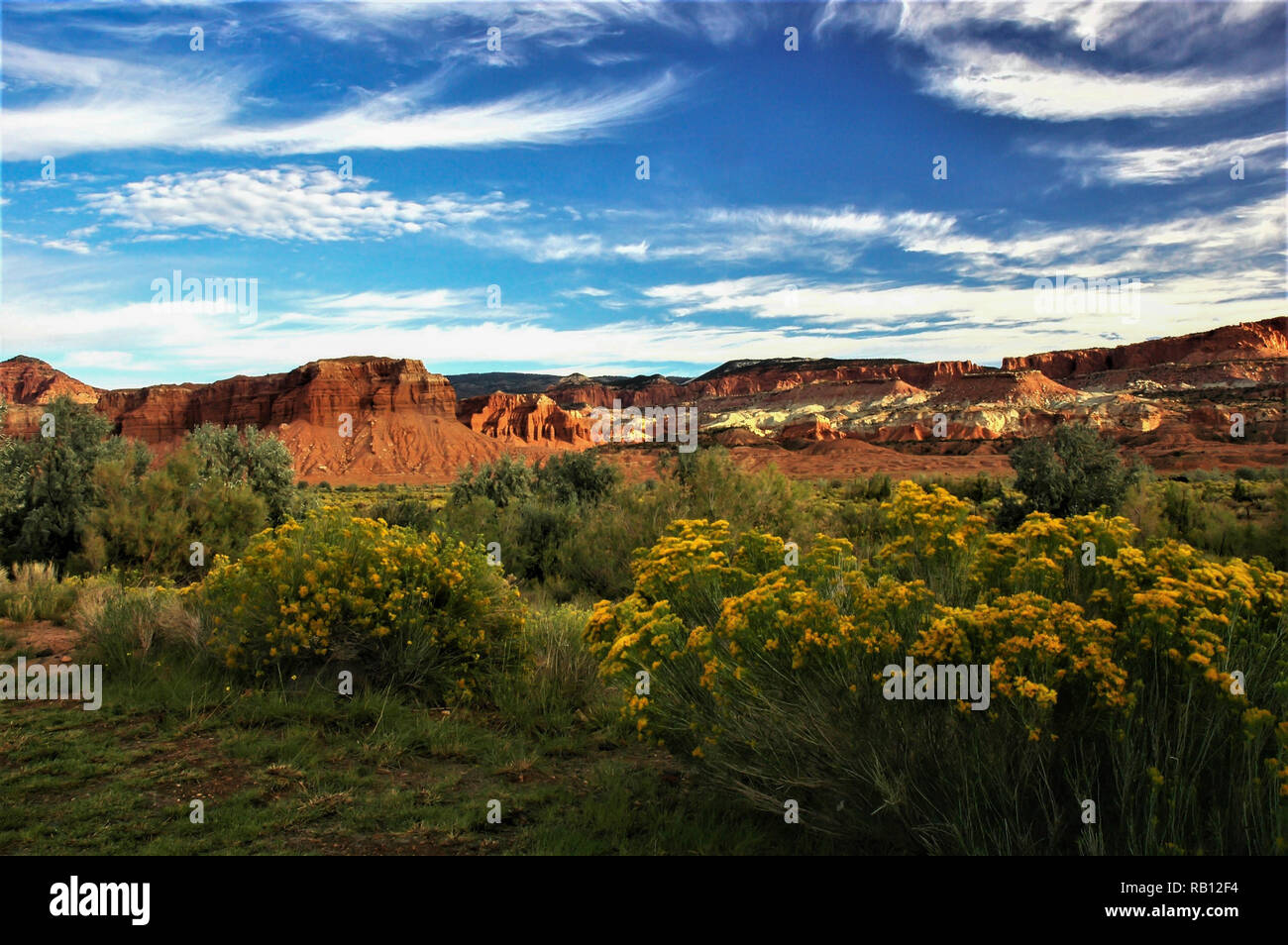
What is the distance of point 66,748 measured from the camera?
5.43m

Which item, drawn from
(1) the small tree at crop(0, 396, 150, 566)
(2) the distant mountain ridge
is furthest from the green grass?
(2) the distant mountain ridge

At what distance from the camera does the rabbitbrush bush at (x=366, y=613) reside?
21.1 feet

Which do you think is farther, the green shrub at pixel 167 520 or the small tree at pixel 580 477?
the small tree at pixel 580 477

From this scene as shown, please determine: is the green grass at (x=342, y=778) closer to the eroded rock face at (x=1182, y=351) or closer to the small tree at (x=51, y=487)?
the small tree at (x=51, y=487)

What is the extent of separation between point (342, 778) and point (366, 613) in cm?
179

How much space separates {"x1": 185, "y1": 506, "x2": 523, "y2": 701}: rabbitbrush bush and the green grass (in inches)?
13.8

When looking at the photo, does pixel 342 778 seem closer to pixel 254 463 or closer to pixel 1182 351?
pixel 254 463

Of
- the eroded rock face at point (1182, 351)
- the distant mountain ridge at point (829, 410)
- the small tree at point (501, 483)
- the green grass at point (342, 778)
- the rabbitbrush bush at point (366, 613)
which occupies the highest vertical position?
the eroded rock face at point (1182, 351)

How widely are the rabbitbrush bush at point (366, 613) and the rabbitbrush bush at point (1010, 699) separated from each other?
2.72 metres

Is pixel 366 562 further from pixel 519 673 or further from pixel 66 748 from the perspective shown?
pixel 66 748

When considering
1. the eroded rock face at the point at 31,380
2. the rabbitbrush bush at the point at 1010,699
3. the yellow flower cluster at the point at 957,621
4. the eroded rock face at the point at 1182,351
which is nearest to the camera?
the rabbitbrush bush at the point at 1010,699

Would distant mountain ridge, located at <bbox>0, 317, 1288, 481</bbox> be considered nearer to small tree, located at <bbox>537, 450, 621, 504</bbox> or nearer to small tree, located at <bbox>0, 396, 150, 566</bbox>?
small tree, located at <bbox>537, 450, 621, 504</bbox>

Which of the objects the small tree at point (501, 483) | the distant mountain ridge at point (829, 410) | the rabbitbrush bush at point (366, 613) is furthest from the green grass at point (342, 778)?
the distant mountain ridge at point (829, 410)
